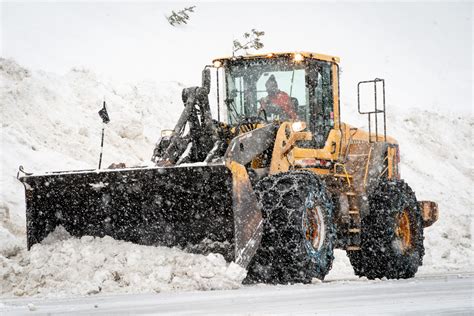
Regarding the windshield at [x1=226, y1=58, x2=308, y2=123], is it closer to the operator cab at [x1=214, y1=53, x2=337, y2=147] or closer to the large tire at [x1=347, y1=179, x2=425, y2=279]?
the operator cab at [x1=214, y1=53, x2=337, y2=147]

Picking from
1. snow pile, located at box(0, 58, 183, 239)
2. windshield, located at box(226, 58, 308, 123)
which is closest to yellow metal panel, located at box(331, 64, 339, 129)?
windshield, located at box(226, 58, 308, 123)

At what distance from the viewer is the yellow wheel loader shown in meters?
11.2

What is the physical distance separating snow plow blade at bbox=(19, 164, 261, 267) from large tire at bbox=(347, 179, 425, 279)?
3359mm

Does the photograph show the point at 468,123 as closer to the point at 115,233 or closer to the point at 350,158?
the point at 350,158

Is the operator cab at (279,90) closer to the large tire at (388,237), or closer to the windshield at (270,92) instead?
the windshield at (270,92)

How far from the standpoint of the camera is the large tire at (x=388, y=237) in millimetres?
14070

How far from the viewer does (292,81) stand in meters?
13.1

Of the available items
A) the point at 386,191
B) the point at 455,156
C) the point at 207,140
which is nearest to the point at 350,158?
the point at 386,191

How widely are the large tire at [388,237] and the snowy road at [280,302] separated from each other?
124 inches

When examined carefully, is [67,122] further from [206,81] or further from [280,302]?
[280,302]

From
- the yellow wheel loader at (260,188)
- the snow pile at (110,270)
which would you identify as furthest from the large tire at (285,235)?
the snow pile at (110,270)

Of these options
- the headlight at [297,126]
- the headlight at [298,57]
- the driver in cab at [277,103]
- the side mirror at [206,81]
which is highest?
the headlight at [298,57]

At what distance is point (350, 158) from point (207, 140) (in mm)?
2679

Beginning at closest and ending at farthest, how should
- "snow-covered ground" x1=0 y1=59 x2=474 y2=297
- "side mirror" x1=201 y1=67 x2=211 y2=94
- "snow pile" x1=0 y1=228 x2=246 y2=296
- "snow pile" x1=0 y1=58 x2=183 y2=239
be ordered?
"snow pile" x1=0 y1=228 x2=246 y2=296 < "snow-covered ground" x1=0 y1=59 x2=474 y2=297 < "side mirror" x1=201 y1=67 x2=211 y2=94 < "snow pile" x1=0 y1=58 x2=183 y2=239
